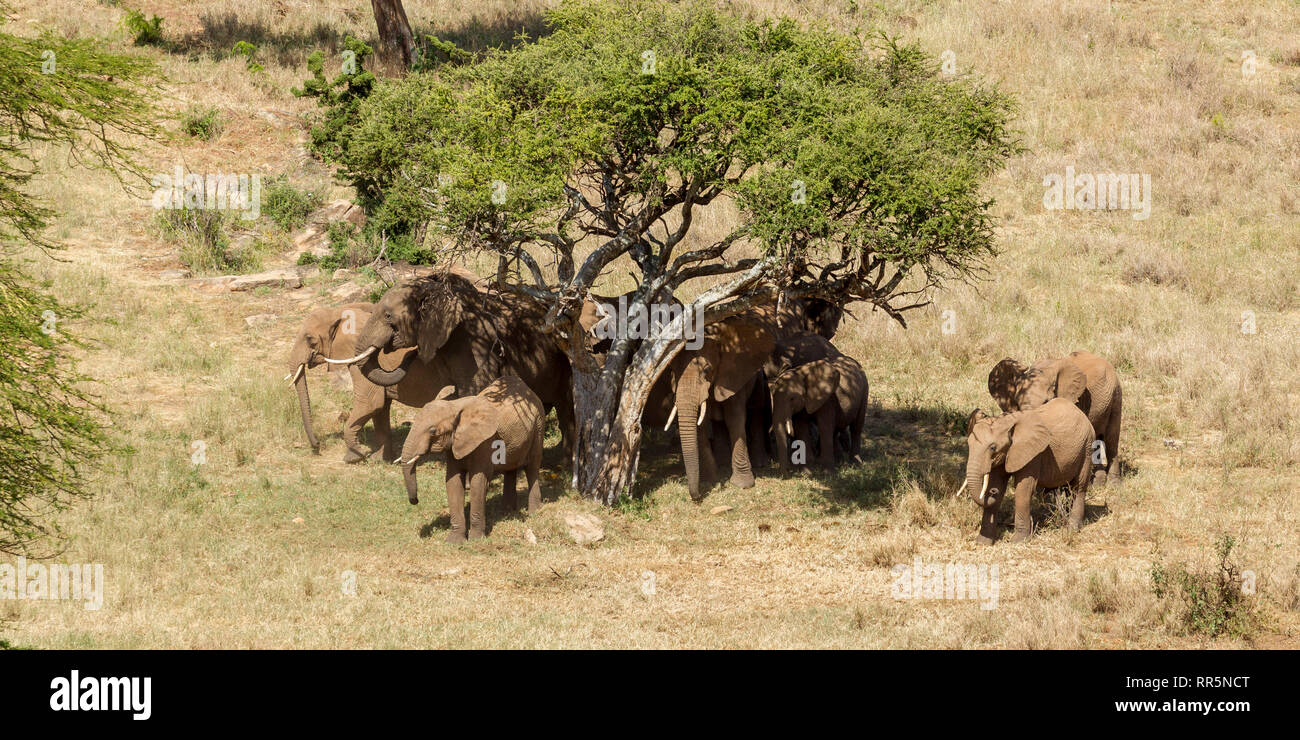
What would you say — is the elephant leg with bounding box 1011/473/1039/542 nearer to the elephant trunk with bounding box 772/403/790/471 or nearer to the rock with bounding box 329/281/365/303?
the elephant trunk with bounding box 772/403/790/471

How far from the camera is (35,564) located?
571 inches

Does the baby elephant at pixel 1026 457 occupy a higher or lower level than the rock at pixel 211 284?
lower

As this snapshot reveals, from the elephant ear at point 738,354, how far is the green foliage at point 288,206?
14287mm

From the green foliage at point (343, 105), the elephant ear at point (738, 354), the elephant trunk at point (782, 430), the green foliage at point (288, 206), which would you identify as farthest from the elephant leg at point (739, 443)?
the green foliage at point (288, 206)

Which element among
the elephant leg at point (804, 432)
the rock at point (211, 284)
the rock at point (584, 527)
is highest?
the rock at point (211, 284)

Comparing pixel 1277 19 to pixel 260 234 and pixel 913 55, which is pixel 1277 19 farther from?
pixel 260 234

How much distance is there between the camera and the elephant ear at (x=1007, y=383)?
17.1m

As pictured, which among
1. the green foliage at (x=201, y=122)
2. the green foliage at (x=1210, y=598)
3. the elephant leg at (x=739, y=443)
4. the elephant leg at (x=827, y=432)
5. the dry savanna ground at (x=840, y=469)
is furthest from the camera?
the green foliage at (x=201, y=122)

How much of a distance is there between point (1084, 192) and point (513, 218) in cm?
2009

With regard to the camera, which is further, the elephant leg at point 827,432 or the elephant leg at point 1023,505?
the elephant leg at point 827,432

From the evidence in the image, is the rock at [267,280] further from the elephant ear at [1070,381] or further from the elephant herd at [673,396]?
the elephant ear at [1070,381]

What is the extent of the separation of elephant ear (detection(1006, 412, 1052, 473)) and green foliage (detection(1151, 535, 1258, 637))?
1889mm

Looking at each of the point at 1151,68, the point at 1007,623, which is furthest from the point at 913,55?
the point at 1151,68

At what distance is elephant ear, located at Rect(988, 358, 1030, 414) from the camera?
17141mm
